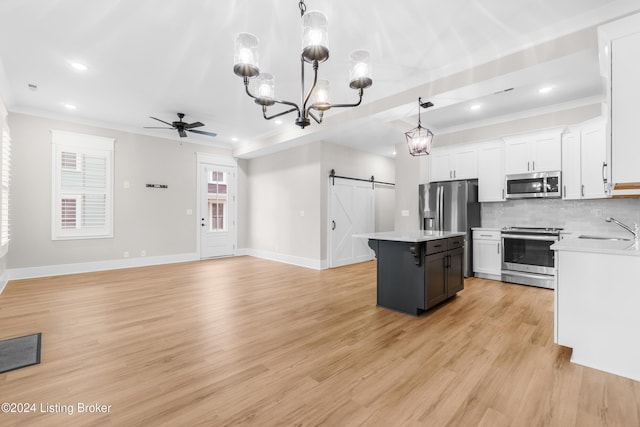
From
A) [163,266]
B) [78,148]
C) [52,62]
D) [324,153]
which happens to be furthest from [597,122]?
[78,148]

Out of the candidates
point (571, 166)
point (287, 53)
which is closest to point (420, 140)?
point (287, 53)

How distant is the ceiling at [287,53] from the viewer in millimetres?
2623

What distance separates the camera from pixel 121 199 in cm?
612

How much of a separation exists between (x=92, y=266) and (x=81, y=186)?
1.62 metres

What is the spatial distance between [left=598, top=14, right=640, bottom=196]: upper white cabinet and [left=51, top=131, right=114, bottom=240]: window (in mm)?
7671

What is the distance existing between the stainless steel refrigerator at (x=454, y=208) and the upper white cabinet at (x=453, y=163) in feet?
0.84

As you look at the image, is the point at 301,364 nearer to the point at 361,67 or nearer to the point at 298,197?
the point at 361,67

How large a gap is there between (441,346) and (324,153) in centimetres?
457

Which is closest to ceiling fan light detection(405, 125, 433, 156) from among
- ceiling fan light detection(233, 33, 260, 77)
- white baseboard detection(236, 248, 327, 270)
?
ceiling fan light detection(233, 33, 260, 77)

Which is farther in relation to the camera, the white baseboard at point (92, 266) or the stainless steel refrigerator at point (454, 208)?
the stainless steel refrigerator at point (454, 208)

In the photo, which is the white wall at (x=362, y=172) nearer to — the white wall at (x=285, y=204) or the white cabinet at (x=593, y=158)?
the white wall at (x=285, y=204)

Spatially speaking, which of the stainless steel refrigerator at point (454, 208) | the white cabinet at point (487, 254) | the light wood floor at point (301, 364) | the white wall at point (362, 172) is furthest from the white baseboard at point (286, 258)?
the white cabinet at point (487, 254)

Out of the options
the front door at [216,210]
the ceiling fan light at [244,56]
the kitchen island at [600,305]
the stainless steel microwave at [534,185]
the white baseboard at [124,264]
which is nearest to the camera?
the ceiling fan light at [244,56]

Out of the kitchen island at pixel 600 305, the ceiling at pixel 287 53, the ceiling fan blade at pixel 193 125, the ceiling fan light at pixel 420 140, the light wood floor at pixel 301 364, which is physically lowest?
the light wood floor at pixel 301 364
